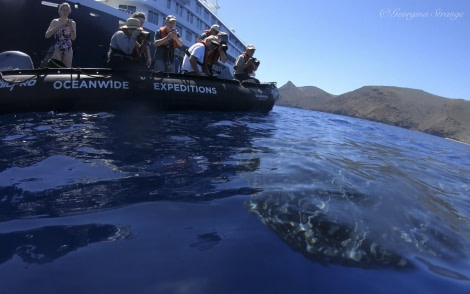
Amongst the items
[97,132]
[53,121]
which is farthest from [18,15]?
[97,132]

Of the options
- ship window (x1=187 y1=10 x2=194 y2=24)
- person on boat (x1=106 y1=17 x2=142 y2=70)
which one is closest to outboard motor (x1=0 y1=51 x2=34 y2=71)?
person on boat (x1=106 y1=17 x2=142 y2=70)

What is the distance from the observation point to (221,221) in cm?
184

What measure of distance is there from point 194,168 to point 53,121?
300cm

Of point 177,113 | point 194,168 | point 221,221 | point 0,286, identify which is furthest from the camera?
point 177,113

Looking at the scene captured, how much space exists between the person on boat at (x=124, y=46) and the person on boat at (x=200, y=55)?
141 centimetres

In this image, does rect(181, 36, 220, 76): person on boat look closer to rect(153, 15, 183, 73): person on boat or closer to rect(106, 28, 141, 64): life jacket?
rect(153, 15, 183, 73): person on boat

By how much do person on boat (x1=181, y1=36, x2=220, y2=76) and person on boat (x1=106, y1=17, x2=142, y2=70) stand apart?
1412 mm

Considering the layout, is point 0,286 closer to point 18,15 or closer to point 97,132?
point 97,132

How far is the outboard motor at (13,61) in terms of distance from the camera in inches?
225

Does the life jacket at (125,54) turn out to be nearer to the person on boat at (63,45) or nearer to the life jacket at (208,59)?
the person on boat at (63,45)

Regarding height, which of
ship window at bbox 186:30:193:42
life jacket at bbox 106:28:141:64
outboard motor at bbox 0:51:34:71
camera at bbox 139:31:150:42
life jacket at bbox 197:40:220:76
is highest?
ship window at bbox 186:30:193:42

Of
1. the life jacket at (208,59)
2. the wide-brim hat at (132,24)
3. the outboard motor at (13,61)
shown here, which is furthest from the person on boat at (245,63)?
the outboard motor at (13,61)

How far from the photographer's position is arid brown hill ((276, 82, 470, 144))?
85312 mm

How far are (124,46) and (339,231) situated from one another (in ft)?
17.4
